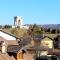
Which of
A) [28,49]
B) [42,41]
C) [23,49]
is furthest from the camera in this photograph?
[42,41]

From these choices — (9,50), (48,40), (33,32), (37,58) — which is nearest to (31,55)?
(37,58)

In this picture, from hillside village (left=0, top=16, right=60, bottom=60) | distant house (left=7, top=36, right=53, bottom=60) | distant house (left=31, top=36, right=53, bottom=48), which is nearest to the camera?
hillside village (left=0, top=16, right=60, bottom=60)

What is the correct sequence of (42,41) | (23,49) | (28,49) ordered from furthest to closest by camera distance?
(42,41)
(28,49)
(23,49)

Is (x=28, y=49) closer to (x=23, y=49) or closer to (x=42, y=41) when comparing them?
(x=23, y=49)

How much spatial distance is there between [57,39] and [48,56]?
24.8 m

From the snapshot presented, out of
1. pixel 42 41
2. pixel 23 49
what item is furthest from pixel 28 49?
pixel 42 41

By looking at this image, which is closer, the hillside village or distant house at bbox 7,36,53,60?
the hillside village

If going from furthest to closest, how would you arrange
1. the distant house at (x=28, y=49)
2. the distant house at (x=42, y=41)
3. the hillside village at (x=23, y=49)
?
1. the distant house at (x=42, y=41)
2. the distant house at (x=28, y=49)
3. the hillside village at (x=23, y=49)

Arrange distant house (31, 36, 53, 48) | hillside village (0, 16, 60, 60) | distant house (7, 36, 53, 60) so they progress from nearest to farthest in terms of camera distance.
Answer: hillside village (0, 16, 60, 60) → distant house (7, 36, 53, 60) → distant house (31, 36, 53, 48)

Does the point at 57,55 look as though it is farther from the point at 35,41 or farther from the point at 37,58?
the point at 35,41

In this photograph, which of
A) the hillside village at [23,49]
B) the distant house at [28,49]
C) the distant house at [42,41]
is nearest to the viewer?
the hillside village at [23,49]

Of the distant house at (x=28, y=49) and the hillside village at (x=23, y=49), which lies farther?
the distant house at (x=28, y=49)

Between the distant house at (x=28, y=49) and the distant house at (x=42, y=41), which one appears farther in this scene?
the distant house at (x=42, y=41)

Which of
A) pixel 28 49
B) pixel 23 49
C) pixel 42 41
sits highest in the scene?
pixel 23 49
